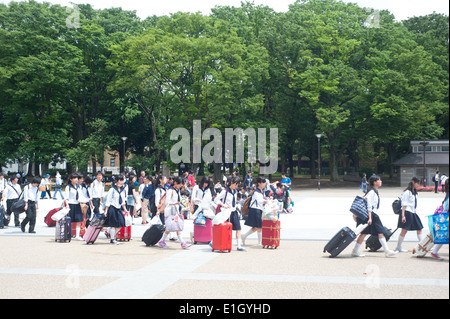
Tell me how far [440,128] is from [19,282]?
4916cm

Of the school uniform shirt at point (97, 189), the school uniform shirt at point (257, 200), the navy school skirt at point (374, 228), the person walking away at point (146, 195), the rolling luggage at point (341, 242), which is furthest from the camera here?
the person walking away at point (146, 195)

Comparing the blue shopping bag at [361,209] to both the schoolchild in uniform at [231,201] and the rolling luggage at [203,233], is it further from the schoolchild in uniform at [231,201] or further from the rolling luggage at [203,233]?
the rolling luggage at [203,233]

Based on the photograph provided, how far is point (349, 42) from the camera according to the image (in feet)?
161

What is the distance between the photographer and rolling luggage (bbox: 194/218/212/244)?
12898 millimetres

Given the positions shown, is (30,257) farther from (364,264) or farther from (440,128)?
(440,128)

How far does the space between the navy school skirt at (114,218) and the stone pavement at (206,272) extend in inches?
24.1

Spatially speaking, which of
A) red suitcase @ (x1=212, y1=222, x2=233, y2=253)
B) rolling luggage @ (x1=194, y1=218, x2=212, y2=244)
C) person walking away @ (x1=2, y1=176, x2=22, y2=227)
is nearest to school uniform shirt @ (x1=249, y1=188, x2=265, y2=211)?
red suitcase @ (x1=212, y1=222, x2=233, y2=253)

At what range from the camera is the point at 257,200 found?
12.1 meters

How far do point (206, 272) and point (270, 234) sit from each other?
11.3 feet

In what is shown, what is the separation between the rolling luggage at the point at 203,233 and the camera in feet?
42.3

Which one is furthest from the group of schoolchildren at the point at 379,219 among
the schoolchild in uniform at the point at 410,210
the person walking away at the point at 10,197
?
the person walking away at the point at 10,197

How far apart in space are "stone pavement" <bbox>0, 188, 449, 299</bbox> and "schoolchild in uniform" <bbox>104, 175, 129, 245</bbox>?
579mm

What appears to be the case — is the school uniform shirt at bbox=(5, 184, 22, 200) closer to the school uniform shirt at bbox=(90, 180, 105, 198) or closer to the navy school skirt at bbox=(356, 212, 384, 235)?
the school uniform shirt at bbox=(90, 180, 105, 198)
